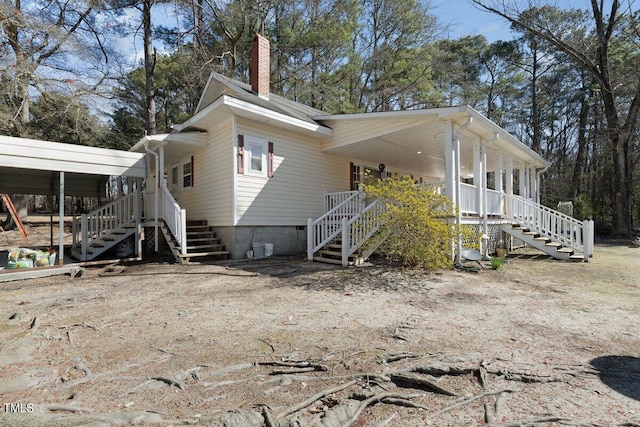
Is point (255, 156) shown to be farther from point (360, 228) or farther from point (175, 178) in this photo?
point (175, 178)

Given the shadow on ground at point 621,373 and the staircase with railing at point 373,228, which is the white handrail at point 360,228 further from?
the shadow on ground at point 621,373

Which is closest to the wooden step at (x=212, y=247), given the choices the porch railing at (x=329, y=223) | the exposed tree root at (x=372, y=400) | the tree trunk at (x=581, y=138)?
the porch railing at (x=329, y=223)

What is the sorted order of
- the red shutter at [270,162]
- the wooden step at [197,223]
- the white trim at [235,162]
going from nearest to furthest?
the white trim at [235,162]
the red shutter at [270,162]
the wooden step at [197,223]

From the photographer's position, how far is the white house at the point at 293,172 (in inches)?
332

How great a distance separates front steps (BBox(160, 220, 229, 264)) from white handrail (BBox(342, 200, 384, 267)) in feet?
11.8

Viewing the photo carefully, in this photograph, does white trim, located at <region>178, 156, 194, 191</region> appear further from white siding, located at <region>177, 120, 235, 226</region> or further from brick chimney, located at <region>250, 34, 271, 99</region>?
brick chimney, located at <region>250, 34, 271, 99</region>

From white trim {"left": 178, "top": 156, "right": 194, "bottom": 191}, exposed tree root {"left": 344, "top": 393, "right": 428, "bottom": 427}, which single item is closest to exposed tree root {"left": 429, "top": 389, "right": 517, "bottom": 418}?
exposed tree root {"left": 344, "top": 393, "right": 428, "bottom": 427}

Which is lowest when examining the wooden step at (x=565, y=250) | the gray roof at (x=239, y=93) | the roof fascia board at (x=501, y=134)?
the wooden step at (x=565, y=250)

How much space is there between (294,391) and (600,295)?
5862 millimetres

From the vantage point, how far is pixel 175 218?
849 centimetres

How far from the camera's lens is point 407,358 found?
9.41ft

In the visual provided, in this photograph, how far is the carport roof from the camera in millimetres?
6723

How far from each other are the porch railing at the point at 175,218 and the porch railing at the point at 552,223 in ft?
35.5

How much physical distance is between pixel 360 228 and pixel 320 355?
5178mm
